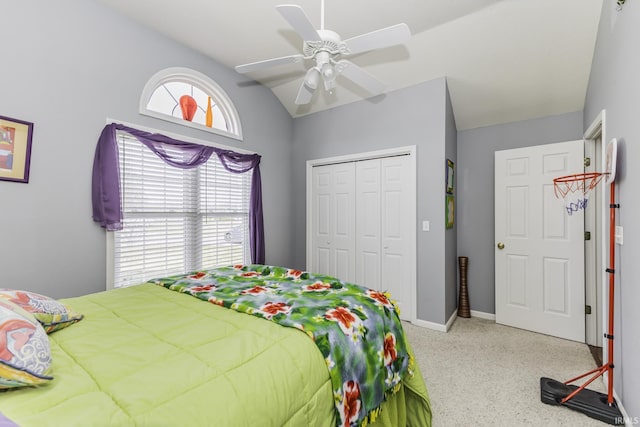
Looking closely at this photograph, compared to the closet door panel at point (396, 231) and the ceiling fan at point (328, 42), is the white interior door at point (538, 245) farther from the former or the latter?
the ceiling fan at point (328, 42)

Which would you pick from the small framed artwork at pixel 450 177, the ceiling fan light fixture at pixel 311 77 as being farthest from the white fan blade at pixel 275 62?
the small framed artwork at pixel 450 177

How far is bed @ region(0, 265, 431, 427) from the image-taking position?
78cm

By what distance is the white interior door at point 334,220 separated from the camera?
3.83 metres

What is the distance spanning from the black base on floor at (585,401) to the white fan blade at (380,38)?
2.44 meters

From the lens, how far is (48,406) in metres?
0.76

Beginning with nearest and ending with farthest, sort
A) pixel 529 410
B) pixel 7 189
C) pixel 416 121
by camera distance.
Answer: pixel 529 410, pixel 7 189, pixel 416 121

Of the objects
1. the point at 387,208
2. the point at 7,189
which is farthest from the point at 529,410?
the point at 7,189

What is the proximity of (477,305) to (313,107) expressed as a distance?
3.29m

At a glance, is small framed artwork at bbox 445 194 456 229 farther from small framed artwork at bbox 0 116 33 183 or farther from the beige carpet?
small framed artwork at bbox 0 116 33 183

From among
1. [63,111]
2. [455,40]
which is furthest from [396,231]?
[63,111]

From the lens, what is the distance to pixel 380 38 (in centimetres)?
174

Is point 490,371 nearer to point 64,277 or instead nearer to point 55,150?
point 64,277

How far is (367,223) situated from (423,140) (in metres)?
1.15

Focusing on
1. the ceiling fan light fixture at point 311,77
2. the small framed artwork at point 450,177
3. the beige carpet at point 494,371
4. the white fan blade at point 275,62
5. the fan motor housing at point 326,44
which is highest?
the white fan blade at point 275,62
